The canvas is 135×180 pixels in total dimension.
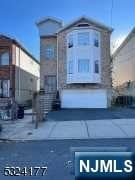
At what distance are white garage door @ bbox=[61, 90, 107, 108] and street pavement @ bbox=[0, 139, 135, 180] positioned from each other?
1873 cm

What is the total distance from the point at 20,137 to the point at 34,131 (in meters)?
1.69

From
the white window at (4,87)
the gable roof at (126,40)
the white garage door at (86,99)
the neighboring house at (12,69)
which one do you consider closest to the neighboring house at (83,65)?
the white garage door at (86,99)

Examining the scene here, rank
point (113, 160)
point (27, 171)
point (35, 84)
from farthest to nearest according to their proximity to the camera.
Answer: point (35, 84) → point (27, 171) → point (113, 160)

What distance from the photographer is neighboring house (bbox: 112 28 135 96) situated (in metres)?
36.5

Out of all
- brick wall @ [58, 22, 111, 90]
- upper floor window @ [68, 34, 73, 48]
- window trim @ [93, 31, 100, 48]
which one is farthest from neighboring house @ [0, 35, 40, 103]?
window trim @ [93, 31, 100, 48]

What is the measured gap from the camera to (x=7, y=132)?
16031 millimetres

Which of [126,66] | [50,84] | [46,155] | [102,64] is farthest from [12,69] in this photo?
[46,155]

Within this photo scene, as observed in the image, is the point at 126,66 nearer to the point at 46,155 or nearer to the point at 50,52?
the point at 50,52

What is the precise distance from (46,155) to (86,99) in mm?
22356

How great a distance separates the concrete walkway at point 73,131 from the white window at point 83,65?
14087 millimetres

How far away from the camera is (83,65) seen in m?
31.8

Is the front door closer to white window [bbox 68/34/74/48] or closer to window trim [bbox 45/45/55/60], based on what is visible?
window trim [bbox 45/45/55/60]

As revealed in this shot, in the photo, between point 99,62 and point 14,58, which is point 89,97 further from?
point 14,58

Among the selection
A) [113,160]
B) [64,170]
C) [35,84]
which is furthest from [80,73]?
[113,160]
